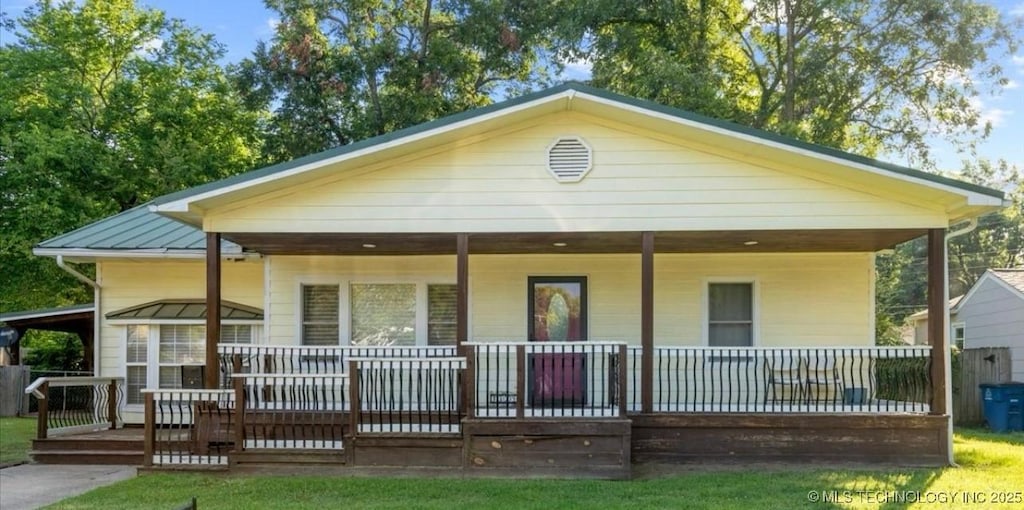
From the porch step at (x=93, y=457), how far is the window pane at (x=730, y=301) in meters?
7.89

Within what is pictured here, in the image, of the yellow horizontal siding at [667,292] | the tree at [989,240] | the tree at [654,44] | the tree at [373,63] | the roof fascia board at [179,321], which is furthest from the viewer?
the tree at [989,240]

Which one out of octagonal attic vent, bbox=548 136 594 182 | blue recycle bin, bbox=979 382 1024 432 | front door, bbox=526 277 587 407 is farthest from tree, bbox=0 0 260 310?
blue recycle bin, bbox=979 382 1024 432

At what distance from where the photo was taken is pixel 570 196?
28.1 feet

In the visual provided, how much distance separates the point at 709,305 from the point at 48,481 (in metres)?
8.54

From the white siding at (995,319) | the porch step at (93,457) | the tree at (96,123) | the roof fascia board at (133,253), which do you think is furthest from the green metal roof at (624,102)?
the tree at (96,123)

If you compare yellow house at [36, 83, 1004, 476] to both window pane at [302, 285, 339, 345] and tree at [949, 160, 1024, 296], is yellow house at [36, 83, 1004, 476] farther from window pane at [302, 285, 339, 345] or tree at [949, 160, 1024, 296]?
tree at [949, 160, 1024, 296]

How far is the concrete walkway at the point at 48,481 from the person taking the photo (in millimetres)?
7422

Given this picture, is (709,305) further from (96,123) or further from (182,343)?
(96,123)

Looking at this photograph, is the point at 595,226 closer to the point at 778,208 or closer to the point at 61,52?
the point at 778,208

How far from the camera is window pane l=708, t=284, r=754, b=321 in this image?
1075 cm

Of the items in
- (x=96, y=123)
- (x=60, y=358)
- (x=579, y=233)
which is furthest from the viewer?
(x=60, y=358)

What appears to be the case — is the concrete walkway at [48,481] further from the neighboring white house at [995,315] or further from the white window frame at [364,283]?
the neighboring white house at [995,315]

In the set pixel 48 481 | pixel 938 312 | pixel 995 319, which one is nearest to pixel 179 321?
pixel 48 481

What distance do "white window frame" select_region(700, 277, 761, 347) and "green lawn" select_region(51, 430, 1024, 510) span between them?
2691 mm
